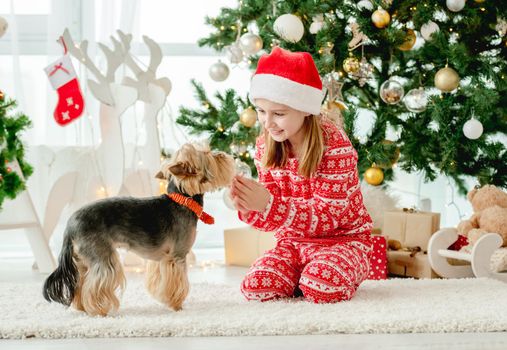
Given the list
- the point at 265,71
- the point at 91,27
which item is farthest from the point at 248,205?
the point at 91,27

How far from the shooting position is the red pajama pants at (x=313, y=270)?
235 centimetres

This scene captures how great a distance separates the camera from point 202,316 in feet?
7.00

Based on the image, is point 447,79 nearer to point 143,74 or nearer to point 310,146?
point 310,146

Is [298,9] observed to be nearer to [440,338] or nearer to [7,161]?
[7,161]

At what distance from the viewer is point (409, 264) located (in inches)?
121

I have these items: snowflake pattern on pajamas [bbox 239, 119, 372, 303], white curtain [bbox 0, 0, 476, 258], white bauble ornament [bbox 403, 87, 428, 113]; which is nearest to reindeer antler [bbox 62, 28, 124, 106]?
white curtain [bbox 0, 0, 476, 258]

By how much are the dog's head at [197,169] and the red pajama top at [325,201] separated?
0.24m

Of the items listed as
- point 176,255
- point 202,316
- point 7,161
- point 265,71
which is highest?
point 265,71

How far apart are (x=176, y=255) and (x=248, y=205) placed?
0.96 ft

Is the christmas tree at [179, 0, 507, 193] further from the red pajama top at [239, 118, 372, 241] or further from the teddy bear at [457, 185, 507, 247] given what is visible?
the red pajama top at [239, 118, 372, 241]

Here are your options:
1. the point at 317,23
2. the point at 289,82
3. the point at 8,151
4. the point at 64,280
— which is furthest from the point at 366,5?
the point at 64,280

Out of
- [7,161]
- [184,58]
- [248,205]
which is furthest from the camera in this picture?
[184,58]

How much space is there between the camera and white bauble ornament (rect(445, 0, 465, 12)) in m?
3.12

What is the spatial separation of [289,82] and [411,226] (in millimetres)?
1135
